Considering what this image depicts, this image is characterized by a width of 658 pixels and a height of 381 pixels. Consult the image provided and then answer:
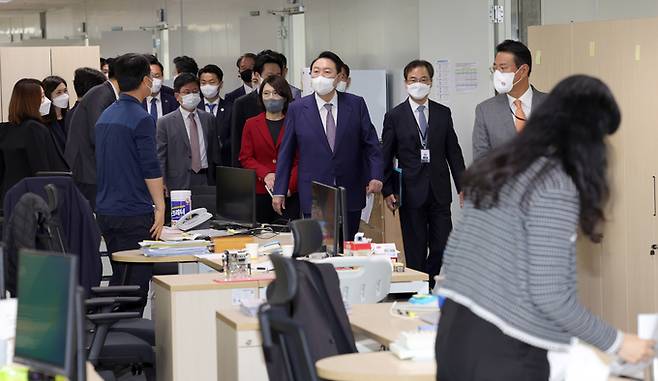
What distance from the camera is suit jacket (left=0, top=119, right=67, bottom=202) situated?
9141 millimetres

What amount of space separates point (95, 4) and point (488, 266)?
1467 cm

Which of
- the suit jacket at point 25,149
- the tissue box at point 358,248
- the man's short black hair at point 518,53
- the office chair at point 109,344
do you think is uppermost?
the man's short black hair at point 518,53

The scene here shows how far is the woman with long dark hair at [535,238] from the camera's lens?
327 centimetres

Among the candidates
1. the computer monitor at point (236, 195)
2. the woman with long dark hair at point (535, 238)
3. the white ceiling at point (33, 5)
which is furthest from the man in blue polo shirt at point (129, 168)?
the white ceiling at point (33, 5)

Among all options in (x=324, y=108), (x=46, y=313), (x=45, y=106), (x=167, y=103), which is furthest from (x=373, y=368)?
(x=167, y=103)

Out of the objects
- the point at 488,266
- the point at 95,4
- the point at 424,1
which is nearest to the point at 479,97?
the point at 424,1

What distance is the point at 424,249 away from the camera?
858cm

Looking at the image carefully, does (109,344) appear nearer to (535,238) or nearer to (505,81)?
(505,81)

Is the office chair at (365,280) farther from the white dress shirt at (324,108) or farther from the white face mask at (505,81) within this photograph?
the white dress shirt at (324,108)

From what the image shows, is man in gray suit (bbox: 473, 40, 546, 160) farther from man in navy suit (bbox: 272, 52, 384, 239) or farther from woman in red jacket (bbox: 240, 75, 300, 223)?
woman in red jacket (bbox: 240, 75, 300, 223)

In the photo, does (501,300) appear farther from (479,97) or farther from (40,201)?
(479,97)

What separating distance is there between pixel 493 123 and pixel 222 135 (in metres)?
3.85

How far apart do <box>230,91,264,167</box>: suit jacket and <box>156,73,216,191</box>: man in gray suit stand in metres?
0.18

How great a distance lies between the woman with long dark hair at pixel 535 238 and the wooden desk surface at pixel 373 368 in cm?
27
